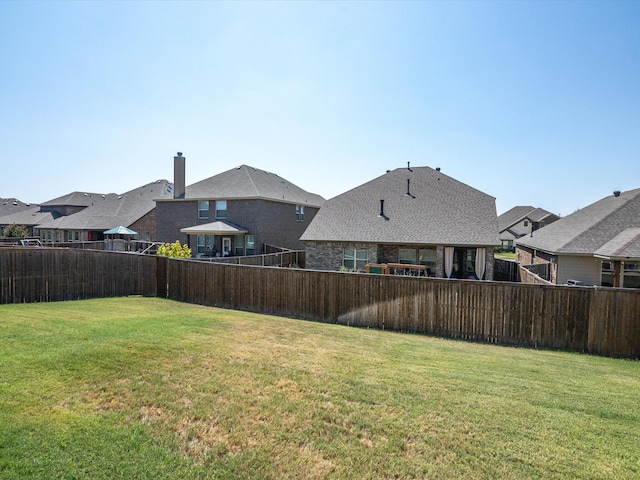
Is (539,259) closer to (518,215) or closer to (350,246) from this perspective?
(350,246)

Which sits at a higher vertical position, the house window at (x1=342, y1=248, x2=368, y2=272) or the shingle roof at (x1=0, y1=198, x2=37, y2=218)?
the shingle roof at (x1=0, y1=198, x2=37, y2=218)

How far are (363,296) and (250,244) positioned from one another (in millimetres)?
17793

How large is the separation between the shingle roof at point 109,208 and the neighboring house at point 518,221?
A: 48.2 metres

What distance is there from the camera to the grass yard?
153 inches

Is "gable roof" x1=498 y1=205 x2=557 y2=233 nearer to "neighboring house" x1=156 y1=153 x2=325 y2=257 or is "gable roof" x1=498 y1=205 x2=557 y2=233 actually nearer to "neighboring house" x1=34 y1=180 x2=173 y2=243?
"neighboring house" x1=156 y1=153 x2=325 y2=257

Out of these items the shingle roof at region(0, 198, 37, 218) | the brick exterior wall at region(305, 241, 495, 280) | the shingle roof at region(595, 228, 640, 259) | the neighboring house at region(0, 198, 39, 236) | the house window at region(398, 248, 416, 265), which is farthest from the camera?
the shingle roof at region(0, 198, 37, 218)

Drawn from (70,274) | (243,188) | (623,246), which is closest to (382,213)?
(623,246)

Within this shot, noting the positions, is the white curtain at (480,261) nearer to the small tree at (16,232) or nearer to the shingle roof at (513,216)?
the small tree at (16,232)

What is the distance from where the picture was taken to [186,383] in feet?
17.8

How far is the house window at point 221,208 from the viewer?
29598 mm

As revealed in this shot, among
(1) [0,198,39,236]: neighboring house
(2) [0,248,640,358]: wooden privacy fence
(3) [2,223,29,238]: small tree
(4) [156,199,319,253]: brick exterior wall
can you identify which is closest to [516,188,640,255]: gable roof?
(2) [0,248,640,358]: wooden privacy fence

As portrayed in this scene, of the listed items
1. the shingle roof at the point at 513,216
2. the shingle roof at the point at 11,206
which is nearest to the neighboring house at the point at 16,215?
the shingle roof at the point at 11,206

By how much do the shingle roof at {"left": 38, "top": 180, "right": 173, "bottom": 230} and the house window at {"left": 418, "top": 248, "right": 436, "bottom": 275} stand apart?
25.3 meters

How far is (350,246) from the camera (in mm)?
21828
